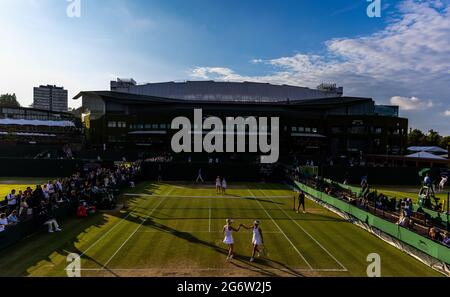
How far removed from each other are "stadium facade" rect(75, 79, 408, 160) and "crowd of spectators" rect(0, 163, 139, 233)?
42139mm

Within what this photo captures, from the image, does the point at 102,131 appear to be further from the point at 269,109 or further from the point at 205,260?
the point at 205,260

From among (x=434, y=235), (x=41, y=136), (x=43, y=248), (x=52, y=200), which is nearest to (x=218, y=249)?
(x=43, y=248)

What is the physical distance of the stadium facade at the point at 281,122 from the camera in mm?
74625

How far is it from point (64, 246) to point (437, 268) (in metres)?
16.4

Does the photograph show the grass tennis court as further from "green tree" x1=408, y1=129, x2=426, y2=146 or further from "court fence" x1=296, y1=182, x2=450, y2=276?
"green tree" x1=408, y1=129, x2=426, y2=146

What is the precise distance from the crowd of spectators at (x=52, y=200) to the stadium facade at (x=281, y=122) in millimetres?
42139

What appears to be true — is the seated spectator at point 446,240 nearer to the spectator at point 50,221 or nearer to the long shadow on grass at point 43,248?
the long shadow on grass at point 43,248

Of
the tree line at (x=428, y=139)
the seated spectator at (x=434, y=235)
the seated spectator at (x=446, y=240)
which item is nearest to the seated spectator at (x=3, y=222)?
the seated spectator at (x=434, y=235)

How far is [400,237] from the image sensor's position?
56.7ft

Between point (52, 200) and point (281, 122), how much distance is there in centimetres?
5921

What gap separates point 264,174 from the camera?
4456 cm

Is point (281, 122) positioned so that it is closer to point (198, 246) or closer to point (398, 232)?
point (398, 232)

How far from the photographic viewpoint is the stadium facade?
7462 centimetres
